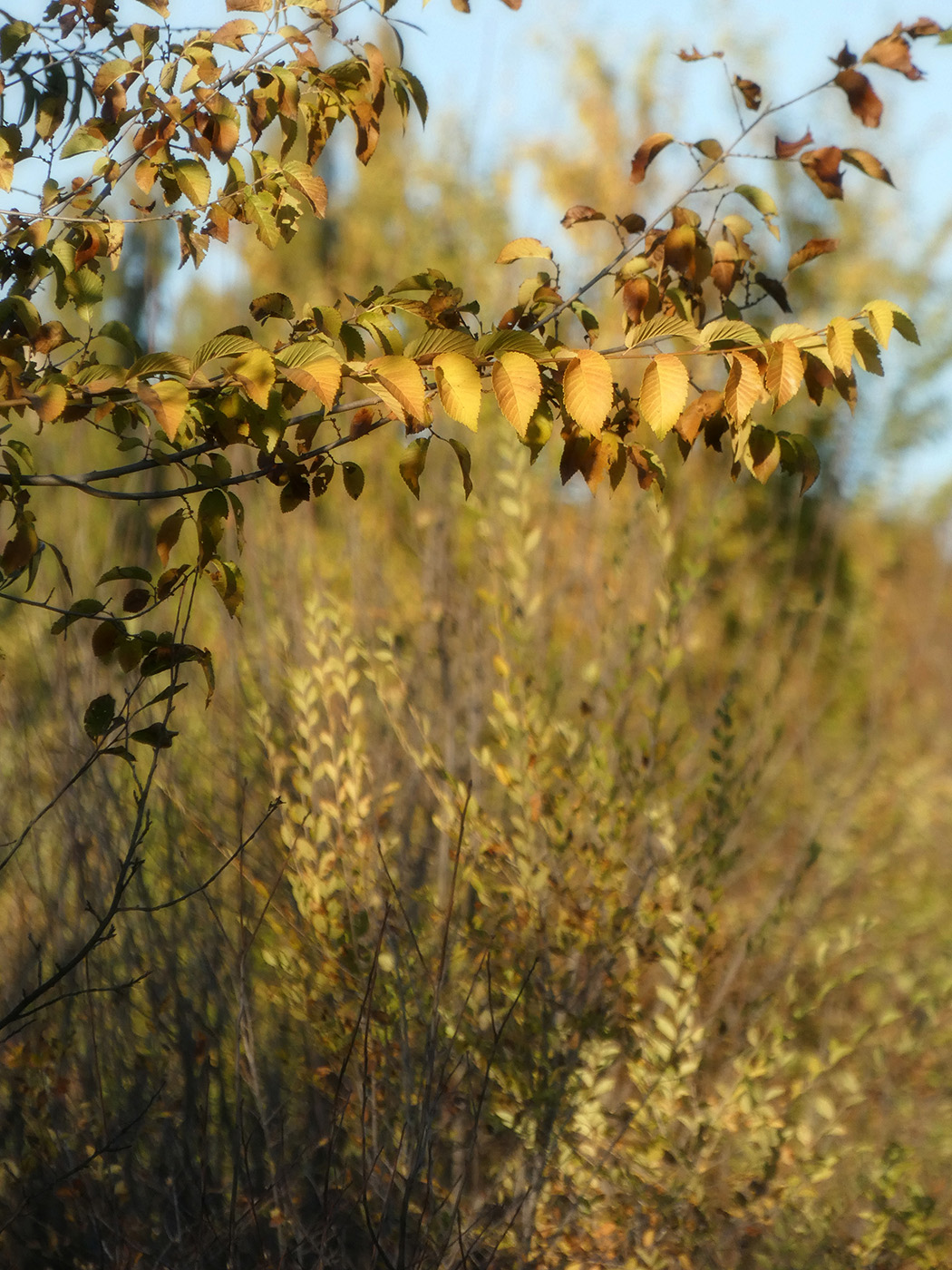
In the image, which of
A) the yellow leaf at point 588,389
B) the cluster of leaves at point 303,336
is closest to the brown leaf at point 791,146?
the cluster of leaves at point 303,336

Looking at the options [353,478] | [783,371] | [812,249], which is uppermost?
[812,249]

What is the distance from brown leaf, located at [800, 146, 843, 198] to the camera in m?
1.66

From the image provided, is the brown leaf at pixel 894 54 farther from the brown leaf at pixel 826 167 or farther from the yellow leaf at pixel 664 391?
the yellow leaf at pixel 664 391

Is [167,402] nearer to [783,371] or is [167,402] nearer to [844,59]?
[783,371]

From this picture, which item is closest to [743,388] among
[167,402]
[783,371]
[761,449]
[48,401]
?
[783,371]

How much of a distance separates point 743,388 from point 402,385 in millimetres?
436

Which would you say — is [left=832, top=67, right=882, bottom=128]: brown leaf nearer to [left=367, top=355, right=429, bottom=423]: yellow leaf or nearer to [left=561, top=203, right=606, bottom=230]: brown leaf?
[left=561, top=203, right=606, bottom=230]: brown leaf

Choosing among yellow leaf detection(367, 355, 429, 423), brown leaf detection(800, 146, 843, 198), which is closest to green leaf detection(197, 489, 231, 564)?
yellow leaf detection(367, 355, 429, 423)

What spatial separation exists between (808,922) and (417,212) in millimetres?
6713

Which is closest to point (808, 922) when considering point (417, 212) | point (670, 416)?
point (670, 416)

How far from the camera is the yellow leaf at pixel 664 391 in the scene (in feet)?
4.74

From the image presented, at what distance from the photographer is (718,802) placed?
305 cm

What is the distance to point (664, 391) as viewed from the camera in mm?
1455

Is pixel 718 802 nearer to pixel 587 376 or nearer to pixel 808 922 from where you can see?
pixel 808 922
